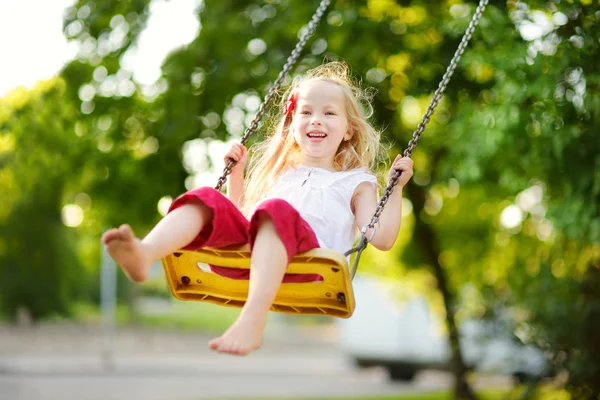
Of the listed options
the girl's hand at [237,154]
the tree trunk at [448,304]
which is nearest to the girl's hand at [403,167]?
the girl's hand at [237,154]

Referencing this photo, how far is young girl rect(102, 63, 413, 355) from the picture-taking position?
10.5 ft

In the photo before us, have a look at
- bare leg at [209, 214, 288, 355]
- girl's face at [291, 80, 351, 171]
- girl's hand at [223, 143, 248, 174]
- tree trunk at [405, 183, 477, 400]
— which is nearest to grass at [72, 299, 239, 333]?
tree trunk at [405, 183, 477, 400]

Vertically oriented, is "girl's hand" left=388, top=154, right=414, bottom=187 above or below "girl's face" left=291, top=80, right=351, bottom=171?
below

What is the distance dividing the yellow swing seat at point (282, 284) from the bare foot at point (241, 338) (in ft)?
1.13

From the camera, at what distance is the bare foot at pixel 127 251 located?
297cm

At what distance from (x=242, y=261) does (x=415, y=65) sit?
17.3 feet

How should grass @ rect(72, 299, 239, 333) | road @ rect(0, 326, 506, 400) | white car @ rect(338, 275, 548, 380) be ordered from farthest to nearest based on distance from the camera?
grass @ rect(72, 299, 239, 333), white car @ rect(338, 275, 548, 380), road @ rect(0, 326, 506, 400)

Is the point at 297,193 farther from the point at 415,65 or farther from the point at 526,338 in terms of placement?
the point at 526,338

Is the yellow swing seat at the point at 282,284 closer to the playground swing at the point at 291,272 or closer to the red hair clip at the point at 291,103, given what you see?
the playground swing at the point at 291,272

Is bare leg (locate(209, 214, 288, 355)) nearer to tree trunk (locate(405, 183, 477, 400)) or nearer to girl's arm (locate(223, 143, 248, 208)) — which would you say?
girl's arm (locate(223, 143, 248, 208))

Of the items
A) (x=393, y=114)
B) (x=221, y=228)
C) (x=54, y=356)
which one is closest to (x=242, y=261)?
(x=221, y=228)

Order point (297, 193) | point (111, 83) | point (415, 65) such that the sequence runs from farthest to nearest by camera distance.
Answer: point (111, 83) < point (415, 65) < point (297, 193)

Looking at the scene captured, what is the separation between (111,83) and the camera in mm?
9258

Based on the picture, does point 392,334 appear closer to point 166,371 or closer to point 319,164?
point 166,371
